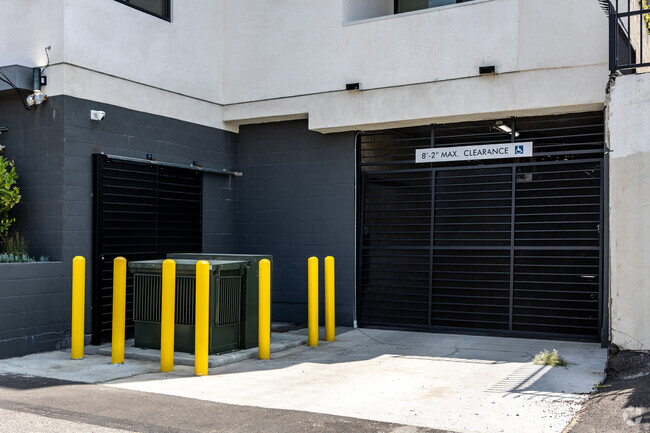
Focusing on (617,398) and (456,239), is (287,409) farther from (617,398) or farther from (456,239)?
(456,239)

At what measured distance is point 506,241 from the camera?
33.1 feet

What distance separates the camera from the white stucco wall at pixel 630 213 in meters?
7.79

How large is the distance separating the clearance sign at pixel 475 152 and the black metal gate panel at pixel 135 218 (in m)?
3.82

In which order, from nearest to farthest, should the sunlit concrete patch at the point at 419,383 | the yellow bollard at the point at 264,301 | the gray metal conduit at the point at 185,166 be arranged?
the sunlit concrete patch at the point at 419,383 → the yellow bollard at the point at 264,301 → the gray metal conduit at the point at 185,166

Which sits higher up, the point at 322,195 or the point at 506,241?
the point at 322,195

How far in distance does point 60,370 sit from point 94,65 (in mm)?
4373

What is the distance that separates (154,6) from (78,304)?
16.8 feet

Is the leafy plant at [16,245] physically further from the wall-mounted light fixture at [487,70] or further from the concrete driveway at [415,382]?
the wall-mounted light fixture at [487,70]

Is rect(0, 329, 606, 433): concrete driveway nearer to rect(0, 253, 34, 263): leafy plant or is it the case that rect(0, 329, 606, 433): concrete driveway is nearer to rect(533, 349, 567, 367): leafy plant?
rect(533, 349, 567, 367): leafy plant

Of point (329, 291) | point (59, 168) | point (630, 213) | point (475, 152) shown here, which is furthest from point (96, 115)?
point (630, 213)

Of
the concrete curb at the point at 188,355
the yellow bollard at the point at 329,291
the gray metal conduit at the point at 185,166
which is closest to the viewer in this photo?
the concrete curb at the point at 188,355

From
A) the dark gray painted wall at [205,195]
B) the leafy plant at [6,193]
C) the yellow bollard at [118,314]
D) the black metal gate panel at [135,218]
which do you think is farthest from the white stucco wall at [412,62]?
the yellow bollard at [118,314]

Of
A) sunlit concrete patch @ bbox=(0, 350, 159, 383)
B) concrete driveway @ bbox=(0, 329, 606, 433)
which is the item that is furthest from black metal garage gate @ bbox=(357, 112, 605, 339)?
sunlit concrete patch @ bbox=(0, 350, 159, 383)

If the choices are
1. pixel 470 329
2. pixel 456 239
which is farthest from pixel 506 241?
pixel 470 329
